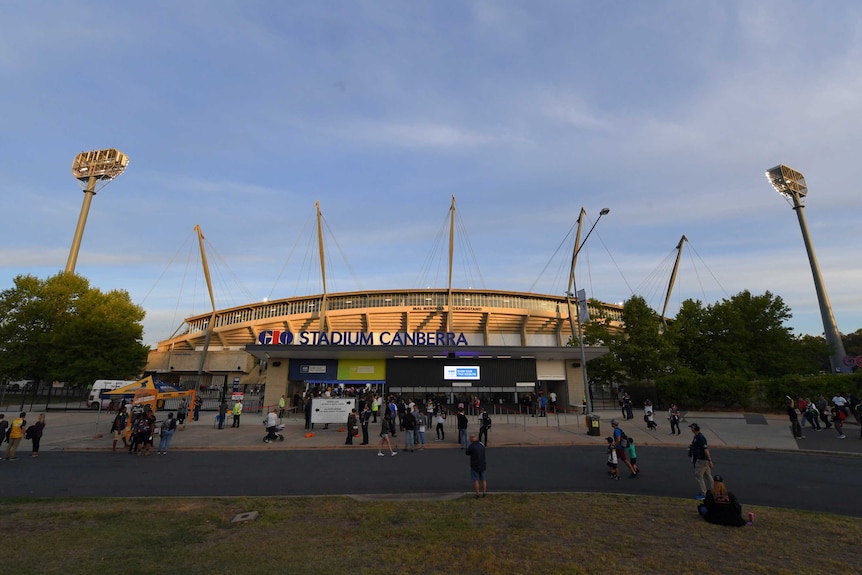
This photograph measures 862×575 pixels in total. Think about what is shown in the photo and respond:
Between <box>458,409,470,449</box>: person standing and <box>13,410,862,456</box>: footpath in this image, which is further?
<box>13,410,862,456</box>: footpath

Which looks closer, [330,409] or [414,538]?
[414,538]

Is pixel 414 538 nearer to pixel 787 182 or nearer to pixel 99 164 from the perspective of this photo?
pixel 99 164

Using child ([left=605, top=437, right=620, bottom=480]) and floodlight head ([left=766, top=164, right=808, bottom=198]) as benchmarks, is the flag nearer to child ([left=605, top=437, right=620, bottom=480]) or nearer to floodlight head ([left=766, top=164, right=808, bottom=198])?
child ([left=605, top=437, right=620, bottom=480])

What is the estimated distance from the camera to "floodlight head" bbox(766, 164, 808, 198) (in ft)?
257

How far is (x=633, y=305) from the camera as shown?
148ft

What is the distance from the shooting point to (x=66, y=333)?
42500mm

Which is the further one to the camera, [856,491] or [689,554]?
[856,491]

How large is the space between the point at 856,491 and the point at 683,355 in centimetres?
3820

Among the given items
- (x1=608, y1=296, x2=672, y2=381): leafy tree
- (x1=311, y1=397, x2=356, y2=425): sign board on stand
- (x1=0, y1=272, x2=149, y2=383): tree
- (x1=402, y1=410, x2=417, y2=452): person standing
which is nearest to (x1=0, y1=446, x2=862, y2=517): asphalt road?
(x1=402, y1=410, x2=417, y2=452): person standing

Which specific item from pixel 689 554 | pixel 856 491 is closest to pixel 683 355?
pixel 856 491

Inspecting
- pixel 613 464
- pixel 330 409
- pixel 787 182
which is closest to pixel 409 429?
pixel 330 409

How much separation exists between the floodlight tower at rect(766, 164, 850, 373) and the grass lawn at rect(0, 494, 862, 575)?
68.3 meters

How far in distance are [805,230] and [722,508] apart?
3575 inches

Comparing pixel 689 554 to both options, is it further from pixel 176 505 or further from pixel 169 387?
pixel 169 387
